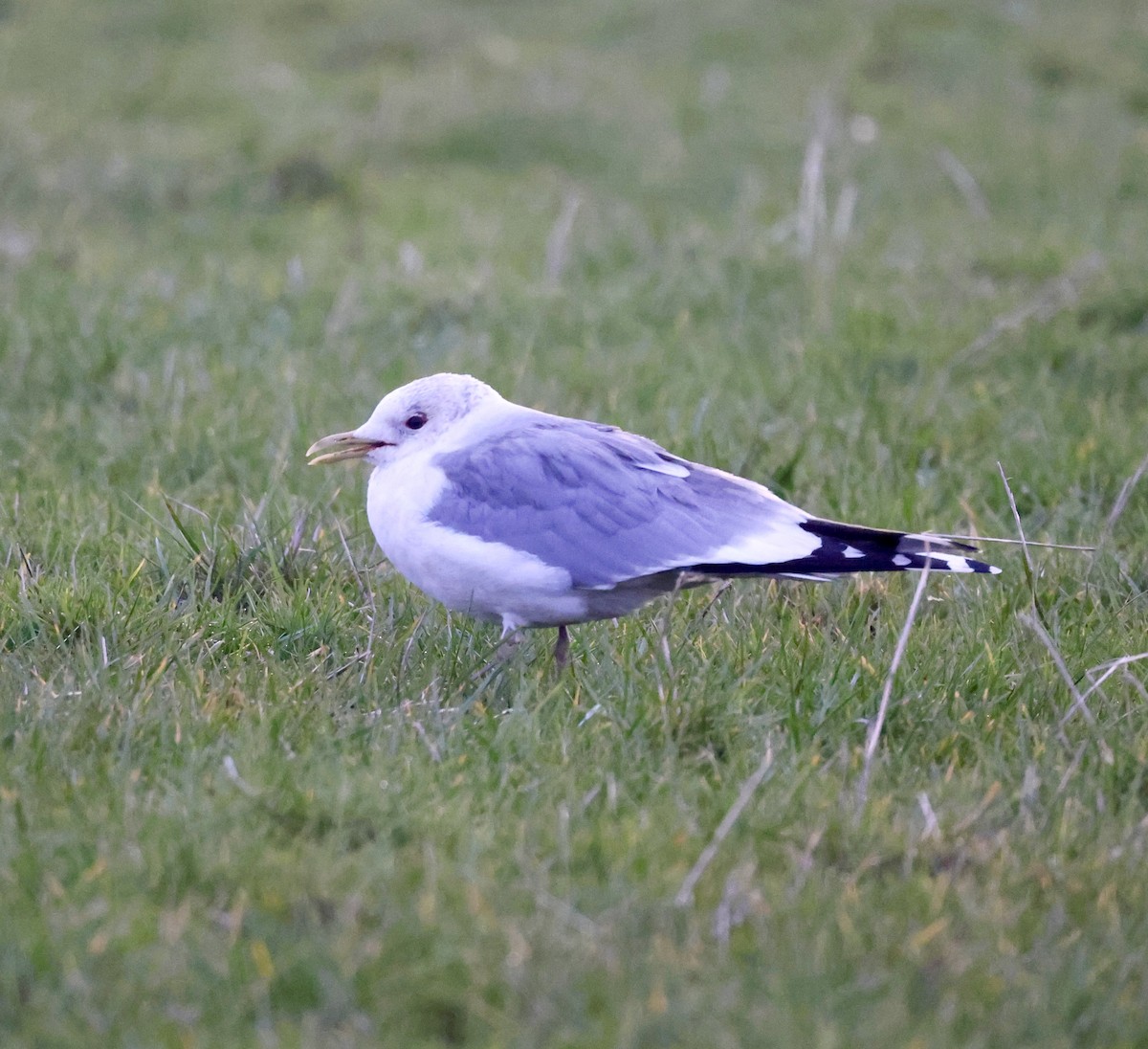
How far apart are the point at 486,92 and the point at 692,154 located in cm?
148

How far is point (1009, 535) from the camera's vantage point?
4.55 m

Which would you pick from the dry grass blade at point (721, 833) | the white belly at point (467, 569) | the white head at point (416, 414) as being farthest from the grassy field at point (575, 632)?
the white head at point (416, 414)

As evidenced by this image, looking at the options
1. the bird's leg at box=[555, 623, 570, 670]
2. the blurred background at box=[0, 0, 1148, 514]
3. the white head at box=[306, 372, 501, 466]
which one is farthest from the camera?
the blurred background at box=[0, 0, 1148, 514]

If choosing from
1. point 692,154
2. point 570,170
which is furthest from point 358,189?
point 692,154

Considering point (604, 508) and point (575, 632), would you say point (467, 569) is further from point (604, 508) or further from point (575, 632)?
point (575, 632)

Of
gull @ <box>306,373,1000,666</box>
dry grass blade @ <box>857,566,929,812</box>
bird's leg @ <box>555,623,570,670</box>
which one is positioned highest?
gull @ <box>306,373,1000,666</box>

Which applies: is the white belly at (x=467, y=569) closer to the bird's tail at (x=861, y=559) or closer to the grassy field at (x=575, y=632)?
the grassy field at (x=575, y=632)

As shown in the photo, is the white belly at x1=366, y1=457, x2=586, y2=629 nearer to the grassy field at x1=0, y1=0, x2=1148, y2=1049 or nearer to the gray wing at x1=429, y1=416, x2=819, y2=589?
the gray wing at x1=429, y1=416, x2=819, y2=589

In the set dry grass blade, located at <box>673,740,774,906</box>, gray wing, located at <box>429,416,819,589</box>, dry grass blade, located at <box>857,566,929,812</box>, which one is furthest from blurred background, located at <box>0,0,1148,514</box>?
dry grass blade, located at <box>673,740,774,906</box>

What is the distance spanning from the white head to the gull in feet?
0.37

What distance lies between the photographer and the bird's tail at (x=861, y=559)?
3.38 metres

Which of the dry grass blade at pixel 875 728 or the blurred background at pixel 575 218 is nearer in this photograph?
the dry grass blade at pixel 875 728

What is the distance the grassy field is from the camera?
2330 millimetres

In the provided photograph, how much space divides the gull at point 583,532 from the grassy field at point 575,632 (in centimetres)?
17
